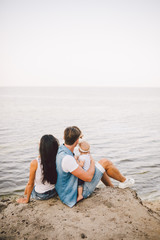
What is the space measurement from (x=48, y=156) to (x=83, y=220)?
4.53ft

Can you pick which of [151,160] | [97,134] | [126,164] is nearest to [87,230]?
[126,164]

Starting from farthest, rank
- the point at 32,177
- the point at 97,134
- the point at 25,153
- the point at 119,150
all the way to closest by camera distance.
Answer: the point at 97,134 < the point at 119,150 < the point at 25,153 < the point at 32,177

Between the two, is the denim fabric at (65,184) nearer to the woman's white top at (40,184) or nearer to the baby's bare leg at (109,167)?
the woman's white top at (40,184)

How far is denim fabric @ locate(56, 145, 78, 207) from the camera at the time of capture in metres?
3.78

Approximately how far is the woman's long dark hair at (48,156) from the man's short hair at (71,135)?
0.29 metres

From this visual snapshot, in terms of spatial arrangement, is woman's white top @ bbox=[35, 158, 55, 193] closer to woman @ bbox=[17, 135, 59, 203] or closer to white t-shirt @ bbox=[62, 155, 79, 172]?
woman @ bbox=[17, 135, 59, 203]

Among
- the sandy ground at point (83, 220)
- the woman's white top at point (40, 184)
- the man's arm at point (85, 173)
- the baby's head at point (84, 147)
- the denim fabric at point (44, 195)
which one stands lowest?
the sandy ground at point (83, 220)

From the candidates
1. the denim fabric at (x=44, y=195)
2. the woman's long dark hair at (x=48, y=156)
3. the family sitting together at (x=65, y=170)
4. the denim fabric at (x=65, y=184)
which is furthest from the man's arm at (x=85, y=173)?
the denim fabric at (x=44, y=195)

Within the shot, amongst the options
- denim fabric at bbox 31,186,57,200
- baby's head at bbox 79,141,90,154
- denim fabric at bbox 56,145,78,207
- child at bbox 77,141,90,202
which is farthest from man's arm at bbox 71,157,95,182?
denim fabric at bbox 31,186,57,200

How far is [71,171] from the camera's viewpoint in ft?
12.0

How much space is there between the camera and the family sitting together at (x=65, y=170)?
374 centimetres

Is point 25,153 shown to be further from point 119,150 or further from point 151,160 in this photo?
point 151,160

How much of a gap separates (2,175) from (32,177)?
194 inches

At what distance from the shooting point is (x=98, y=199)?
430 centimetres
